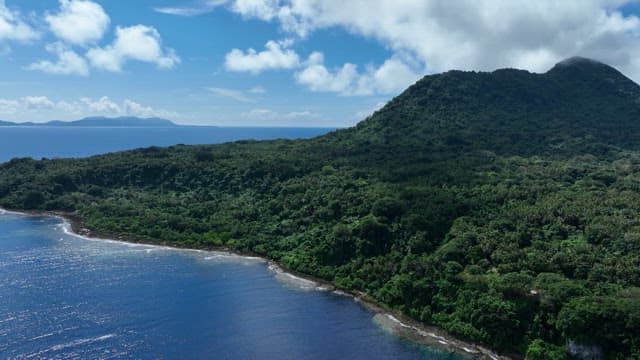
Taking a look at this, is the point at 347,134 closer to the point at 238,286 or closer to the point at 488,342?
the point at 238,286

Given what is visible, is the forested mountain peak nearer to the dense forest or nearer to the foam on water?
the dense forest

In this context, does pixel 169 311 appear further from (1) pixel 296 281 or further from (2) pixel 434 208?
(2) pixel 434 208

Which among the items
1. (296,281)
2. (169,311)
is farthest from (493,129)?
(169,311)

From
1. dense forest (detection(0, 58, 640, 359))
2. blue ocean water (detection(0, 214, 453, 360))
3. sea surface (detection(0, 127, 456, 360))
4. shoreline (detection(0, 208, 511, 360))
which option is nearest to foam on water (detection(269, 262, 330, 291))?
shoreline (detection(0, 208, 511, 360))

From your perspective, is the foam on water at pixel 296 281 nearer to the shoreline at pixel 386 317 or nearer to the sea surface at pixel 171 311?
the shoreline at pixel 386 317

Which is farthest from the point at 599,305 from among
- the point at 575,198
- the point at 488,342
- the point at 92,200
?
the point at 92,200
